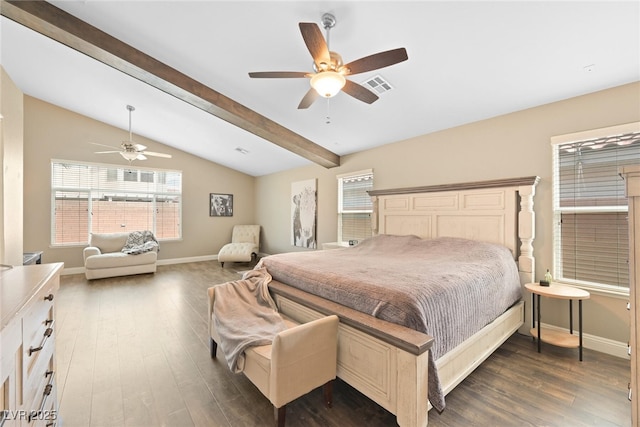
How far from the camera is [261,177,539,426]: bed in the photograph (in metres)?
1.51

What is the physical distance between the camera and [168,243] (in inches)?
266

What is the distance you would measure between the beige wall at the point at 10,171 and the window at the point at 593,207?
4.79 metres

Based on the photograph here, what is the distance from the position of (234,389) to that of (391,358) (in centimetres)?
124

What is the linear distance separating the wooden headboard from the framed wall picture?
4897 mm

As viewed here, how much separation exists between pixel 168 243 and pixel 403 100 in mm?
6359

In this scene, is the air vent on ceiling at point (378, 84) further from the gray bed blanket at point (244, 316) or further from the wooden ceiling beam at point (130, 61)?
the gray bed blanket at point (244, 316)

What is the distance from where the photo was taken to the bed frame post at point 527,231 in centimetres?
289

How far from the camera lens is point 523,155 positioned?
306 cm

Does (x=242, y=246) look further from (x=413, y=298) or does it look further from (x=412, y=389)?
(x=412, y=389)

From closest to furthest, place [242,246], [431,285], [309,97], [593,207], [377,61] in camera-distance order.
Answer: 1. [431,285]
2. [377,61]
3. [309,97]
4. [593,207]
5. [242,246]

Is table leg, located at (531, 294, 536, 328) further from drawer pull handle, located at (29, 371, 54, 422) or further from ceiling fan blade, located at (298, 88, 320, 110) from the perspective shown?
drawer pull handle, located at (29, 371, 54, 422)

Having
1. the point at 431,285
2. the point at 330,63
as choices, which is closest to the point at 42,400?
the point at 431,285

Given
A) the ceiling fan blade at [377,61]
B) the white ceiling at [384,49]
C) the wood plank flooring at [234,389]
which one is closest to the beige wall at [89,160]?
the white ceiling at [384,49]

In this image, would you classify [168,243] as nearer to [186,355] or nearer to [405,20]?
[186,355]
